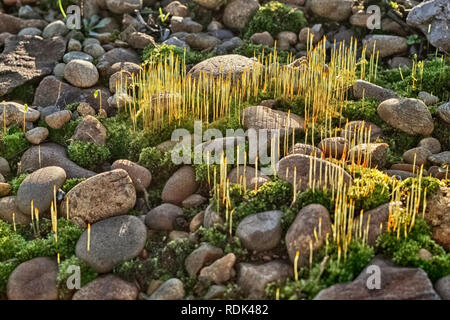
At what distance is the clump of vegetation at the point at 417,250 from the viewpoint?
6723mm

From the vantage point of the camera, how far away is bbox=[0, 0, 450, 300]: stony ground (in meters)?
6.89

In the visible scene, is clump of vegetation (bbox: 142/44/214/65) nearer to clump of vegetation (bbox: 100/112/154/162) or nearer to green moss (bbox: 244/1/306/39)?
green moss (bbox: 244/1/306/39)

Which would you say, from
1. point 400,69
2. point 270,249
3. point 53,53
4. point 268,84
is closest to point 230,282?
point 270,249

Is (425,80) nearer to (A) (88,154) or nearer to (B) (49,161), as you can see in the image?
(A) (88,154)

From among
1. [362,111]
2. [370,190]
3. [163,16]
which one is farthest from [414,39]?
[370,190]

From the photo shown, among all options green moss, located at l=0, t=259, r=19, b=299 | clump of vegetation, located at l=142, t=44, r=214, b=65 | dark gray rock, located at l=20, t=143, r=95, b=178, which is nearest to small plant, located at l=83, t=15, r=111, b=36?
clump of vegetation, located at l=142, t=44, r=214, b=65

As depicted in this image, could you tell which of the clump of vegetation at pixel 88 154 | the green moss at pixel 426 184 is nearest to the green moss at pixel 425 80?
the green moss at pixel 426 184

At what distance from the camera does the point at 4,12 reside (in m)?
13.8

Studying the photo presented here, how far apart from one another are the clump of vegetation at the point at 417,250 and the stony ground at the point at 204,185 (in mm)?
15

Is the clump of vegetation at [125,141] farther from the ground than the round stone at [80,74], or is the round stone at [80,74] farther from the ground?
the round stone at [80,74]

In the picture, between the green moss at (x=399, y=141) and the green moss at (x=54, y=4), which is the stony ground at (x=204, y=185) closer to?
the green moss at (x=399, y=141)

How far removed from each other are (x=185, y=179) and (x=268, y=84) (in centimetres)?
285

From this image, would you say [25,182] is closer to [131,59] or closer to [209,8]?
[131,59]

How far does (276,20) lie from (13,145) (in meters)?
5.79
